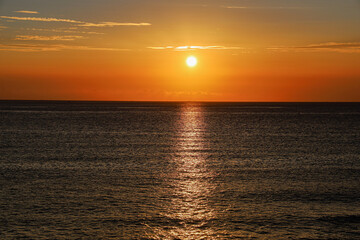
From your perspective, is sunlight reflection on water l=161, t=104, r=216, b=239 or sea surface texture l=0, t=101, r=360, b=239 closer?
sunlight reflection on water l=161, t=104, r=216, b=239

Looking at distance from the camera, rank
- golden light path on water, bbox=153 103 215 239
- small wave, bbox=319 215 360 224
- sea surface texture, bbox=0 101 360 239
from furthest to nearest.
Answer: small wave, bbox=319 215 360 224 < sea surface texture, bbox=0 101 360 239 < golden light path on water, bbox=153 103 215 239

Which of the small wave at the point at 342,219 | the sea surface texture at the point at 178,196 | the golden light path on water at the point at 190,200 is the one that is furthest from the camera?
the small wave at the point at 342,219

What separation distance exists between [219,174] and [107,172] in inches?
330

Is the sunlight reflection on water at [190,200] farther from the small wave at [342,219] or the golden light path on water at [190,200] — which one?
the small wave at [342,219]

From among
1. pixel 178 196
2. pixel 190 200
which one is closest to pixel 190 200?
pixel 190 200

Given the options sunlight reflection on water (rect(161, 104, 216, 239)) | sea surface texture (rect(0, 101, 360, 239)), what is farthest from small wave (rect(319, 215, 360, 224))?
sunlight reflection on water (rect(161, 104, 216, 239))

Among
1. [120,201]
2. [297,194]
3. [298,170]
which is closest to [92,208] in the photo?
[120,201]

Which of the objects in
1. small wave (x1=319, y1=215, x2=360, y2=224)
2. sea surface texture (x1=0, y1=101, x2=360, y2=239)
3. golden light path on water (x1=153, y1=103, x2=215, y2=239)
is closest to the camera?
golden light path on water (x1=153, y1=103, x2=215, y2=239)

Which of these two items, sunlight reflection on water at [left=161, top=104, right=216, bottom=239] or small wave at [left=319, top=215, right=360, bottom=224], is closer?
sunlight reflection on water at [left=161, top=104, right=216, bottom=239]

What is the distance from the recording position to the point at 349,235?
59.3ft

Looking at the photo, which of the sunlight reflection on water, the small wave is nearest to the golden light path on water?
the sunlight reflection on water

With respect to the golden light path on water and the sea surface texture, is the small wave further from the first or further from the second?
the golden light path on water

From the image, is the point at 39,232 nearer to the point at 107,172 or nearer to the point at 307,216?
the point at 307,216

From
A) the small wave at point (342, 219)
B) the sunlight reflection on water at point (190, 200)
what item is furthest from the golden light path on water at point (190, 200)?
the small wave at point (342, 219)
